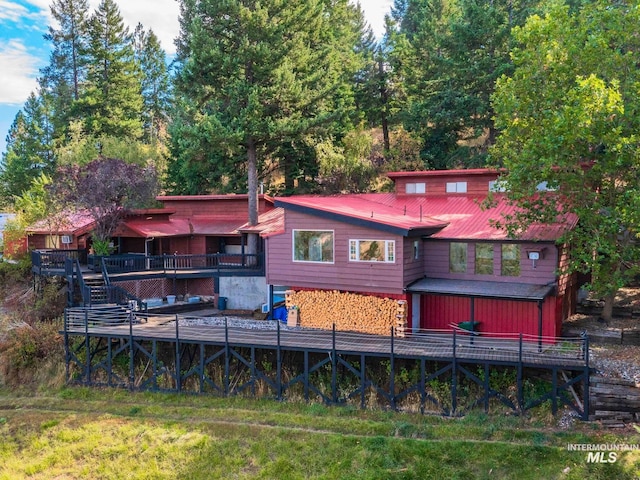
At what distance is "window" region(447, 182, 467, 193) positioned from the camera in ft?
72.7

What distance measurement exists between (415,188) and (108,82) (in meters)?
29.2

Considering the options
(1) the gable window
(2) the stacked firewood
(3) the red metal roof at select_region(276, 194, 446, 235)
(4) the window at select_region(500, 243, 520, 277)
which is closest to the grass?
(2) the stacked firewood

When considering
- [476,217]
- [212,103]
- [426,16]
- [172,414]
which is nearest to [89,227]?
[212,103]

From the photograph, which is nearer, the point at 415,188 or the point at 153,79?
the point at 415,188

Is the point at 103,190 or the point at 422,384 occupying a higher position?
the point at 103,190

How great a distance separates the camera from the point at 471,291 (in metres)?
16.9

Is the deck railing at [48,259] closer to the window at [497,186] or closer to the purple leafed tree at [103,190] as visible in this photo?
the purple leafed tree at [103,190]

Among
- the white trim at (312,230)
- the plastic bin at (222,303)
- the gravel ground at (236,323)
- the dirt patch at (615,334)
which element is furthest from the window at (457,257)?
the plastic bin at (222,303)

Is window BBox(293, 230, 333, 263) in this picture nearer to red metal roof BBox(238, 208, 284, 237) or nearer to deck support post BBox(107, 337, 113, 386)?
red metal roof BBox(238, 208, 284, 237)

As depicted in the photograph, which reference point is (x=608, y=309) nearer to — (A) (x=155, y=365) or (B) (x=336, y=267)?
(B) (x=336, y=267)

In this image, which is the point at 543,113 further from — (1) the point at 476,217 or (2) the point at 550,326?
(2) the point at 550,326

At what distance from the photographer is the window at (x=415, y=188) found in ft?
75.3

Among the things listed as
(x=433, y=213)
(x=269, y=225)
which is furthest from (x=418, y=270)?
(x=269, y=225)

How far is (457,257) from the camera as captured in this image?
18.6 metres
